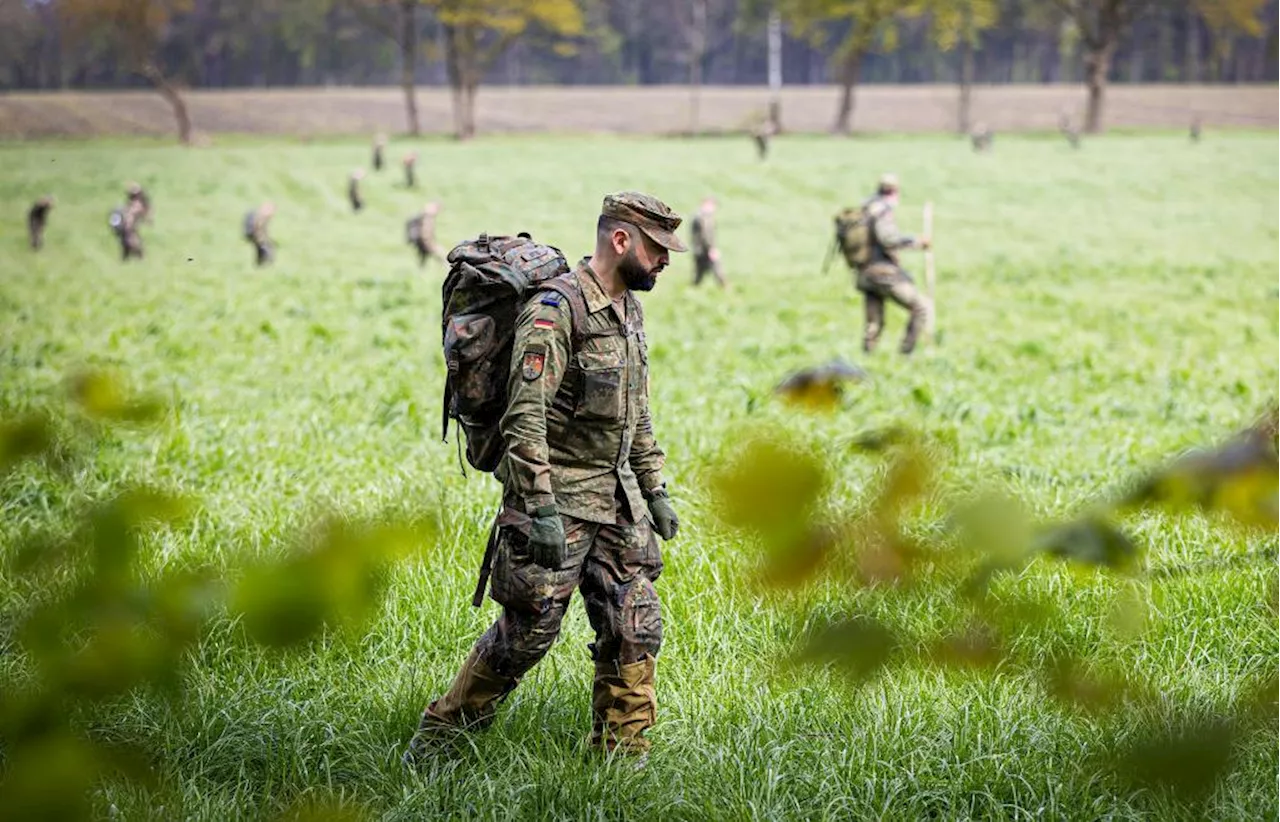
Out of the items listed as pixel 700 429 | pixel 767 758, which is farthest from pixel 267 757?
pixel 700 429

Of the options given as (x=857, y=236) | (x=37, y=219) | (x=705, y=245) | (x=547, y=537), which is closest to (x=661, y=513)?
(x=547, y=537)

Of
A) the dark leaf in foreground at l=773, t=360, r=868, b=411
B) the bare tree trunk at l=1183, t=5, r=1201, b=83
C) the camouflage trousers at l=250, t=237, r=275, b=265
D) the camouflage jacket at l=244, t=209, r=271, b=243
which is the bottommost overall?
the camouflage trousers at l=250, t=237, r=275, b=265

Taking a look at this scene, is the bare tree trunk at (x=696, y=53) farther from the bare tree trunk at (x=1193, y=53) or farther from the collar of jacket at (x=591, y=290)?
the collar of jacket at (x=591, y=290)

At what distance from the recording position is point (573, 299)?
169 inches

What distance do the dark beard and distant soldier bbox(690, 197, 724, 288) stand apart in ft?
61.0

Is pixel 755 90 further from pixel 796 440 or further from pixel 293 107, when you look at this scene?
pixel 796 440

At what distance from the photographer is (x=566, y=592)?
174 inches

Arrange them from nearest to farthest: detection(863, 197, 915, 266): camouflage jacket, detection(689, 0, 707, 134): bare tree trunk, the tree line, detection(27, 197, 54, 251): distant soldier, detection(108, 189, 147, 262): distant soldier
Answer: detection(863, 197, 915, 266): camouflage jacket → detection(108, 189, 147, 262): distant soldier → detection(27, 197, 54, 251): distant soldier → the tree line → detection(689, 0, 707, 134): bare tree trunk

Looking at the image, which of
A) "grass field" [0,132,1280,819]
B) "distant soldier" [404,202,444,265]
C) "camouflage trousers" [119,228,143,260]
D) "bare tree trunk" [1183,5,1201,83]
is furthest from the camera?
A: "bare tree trunk" [1183,5,1201,83]

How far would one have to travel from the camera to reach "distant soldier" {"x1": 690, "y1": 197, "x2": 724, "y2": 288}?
2305 cm

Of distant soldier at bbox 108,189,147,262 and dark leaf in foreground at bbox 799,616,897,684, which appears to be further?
distant soldier at bbox 108,189,147,262

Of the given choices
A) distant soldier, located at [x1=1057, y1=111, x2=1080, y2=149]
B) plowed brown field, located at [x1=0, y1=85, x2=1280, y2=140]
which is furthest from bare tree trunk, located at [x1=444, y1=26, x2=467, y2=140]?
distant soldier, located at [x1=1057, y1=111, x2=1080, y2=149]

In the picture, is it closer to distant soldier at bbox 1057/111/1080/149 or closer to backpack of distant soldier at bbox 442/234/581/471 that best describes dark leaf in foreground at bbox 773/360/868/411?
backpack of distant soldier at bbox 442/234/581/471

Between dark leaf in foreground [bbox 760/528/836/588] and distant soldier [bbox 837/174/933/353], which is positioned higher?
dark leaf in foreground [bbox 760/528/836/588]
